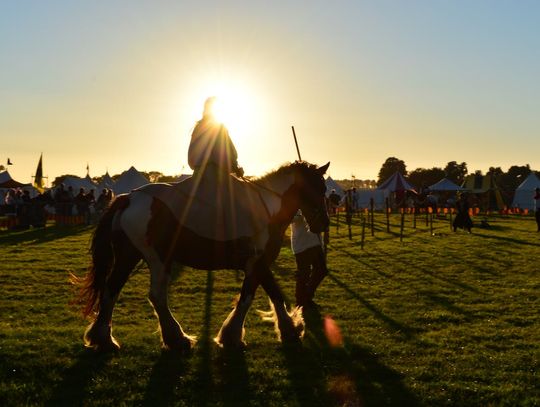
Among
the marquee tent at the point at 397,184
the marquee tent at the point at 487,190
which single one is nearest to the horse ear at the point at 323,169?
the marquee tent at the point at 397,184

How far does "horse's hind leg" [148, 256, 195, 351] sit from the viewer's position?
625cm

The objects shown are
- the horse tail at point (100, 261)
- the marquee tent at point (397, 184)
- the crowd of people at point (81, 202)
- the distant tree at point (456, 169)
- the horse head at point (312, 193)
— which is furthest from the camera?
the distant tree at point (456, 169)

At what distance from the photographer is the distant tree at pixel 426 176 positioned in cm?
9944

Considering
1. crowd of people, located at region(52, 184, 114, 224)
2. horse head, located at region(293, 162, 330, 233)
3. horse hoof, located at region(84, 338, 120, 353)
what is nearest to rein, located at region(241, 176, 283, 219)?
horse head, located at region(293, 162, 330, 233)

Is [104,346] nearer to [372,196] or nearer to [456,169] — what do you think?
[372,196]

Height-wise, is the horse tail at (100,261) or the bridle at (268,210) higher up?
the bridle at (268,210)

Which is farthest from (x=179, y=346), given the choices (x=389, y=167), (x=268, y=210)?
(x=389, y=167)

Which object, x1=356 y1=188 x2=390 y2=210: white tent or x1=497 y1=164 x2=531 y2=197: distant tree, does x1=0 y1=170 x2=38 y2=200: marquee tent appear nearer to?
x1=356 y1=188 x2=390 y2=210: white tent

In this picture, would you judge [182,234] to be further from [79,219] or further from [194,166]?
[79,219]

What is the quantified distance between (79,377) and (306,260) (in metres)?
4.32

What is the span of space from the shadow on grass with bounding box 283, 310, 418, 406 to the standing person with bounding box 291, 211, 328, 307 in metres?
1.61

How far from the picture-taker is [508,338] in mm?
7051

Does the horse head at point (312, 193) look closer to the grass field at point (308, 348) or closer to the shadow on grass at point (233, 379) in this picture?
the grass field at point (308, 348)

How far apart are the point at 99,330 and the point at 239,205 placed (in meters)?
2.26
